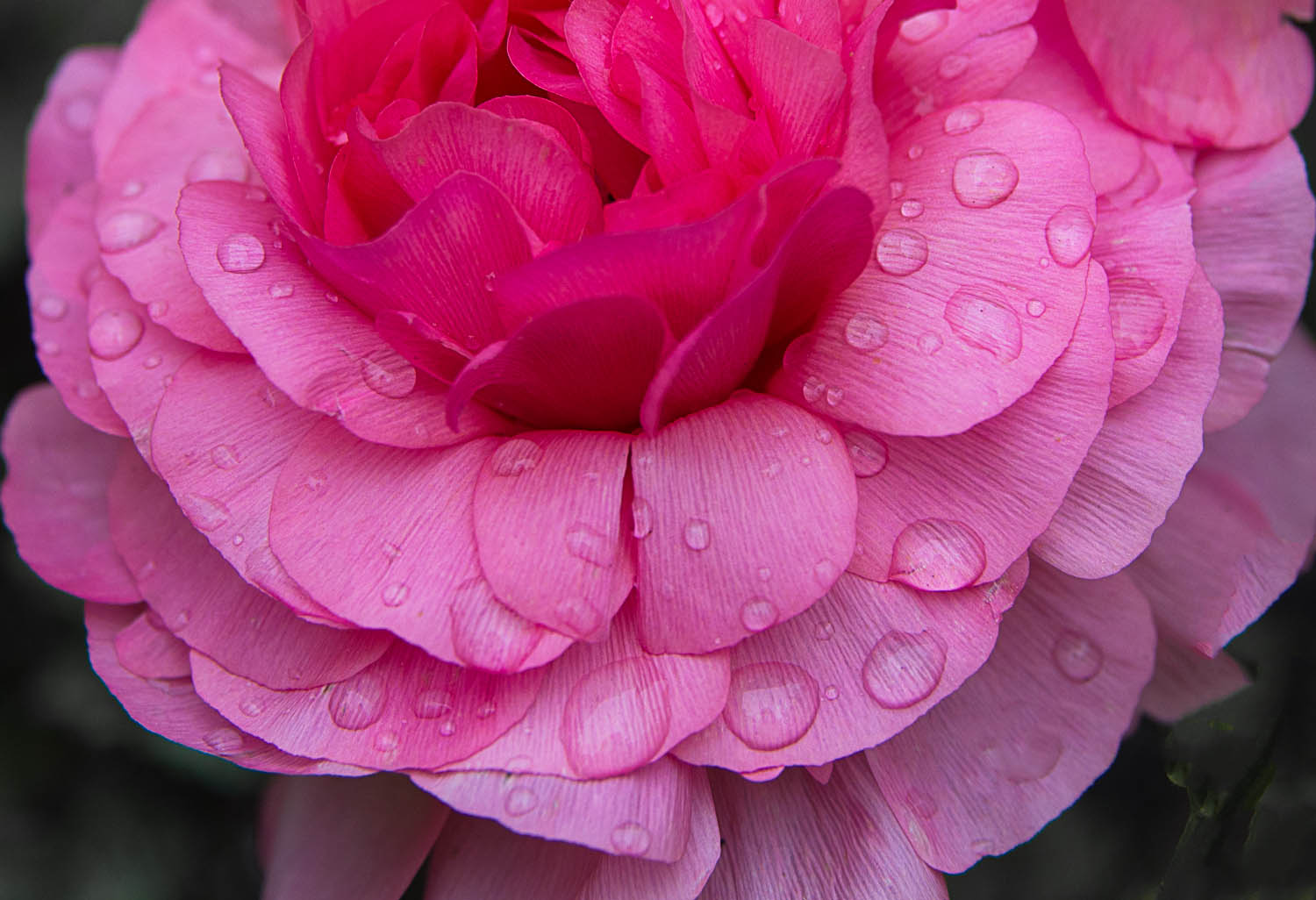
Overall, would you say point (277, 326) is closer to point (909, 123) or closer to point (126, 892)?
point (909, 123)

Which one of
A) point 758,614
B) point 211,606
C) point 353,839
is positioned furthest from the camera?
point 353,839

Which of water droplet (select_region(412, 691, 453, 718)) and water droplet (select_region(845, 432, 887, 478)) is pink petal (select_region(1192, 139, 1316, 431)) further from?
water droplet (select_region(412, 691, 453, 718))

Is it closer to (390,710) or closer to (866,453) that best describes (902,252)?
(866,453)

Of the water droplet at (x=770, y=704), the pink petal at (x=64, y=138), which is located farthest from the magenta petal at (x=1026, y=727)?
the pink petal at (x=64, y=138)

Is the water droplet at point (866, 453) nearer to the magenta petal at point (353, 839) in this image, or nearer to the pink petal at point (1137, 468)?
the pink petal at point (1137, 468)

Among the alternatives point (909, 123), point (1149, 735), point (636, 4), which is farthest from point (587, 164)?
point (1149, 735)

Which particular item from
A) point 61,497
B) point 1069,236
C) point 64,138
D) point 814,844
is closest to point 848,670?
point 814,844

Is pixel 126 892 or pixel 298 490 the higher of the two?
Answer: pixel 298 490
